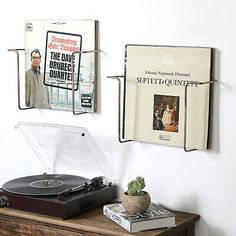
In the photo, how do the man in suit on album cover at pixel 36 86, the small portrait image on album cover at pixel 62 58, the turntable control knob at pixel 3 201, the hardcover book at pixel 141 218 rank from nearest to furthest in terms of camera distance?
the hardcover book at pixel 141 218 < the turntable control knob at pixel 3 201 < the small portrait image on album cover at pixel 62 58 < the man in suit on album cover at pixel 36 86

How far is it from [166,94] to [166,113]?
0.07 metres

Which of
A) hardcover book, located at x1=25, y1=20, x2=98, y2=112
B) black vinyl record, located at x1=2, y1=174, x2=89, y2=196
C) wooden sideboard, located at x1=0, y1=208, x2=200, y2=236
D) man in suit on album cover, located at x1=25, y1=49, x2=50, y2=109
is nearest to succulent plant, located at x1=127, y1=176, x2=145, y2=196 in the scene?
wooden sideboard, located at x1=0, y1=208, x2=200, y2=236

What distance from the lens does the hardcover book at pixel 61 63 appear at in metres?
2.37

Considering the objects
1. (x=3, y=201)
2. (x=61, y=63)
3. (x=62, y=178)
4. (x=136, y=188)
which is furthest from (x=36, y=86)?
(x=136, y=188)

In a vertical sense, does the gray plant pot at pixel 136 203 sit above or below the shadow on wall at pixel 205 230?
above

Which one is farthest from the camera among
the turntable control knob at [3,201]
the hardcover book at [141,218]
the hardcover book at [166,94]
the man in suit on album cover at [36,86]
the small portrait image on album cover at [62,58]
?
the man in suit on album cover at [36,86]

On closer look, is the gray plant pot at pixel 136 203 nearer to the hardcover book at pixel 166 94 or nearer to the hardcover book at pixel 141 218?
the hardcover book at pixel 141 218

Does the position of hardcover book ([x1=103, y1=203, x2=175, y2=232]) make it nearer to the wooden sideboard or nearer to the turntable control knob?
the wooden sideboard

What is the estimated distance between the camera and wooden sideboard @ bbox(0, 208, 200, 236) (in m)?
2.06

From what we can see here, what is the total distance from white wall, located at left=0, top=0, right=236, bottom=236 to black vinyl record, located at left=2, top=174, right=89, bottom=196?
18cm

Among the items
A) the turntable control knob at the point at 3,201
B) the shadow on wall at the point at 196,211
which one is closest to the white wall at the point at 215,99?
the shadow on wall at the point at 196,211

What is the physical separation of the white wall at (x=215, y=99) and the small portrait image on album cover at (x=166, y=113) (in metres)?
0.09

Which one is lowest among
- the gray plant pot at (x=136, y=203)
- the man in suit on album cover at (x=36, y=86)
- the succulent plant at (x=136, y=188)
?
the gray plant pot at (x=136, y=203)

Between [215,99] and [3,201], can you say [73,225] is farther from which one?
[215,99]
